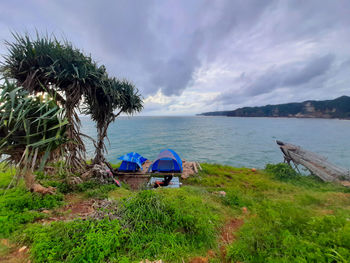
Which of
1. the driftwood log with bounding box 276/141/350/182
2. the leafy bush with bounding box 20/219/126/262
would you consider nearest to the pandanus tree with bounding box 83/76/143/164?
the leafy bush with bounding box 20/219/126/262

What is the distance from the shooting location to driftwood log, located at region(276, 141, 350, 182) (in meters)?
8.82

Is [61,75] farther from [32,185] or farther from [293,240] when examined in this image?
[293,240]

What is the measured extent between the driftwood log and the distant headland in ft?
344

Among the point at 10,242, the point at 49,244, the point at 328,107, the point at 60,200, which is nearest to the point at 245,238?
the point at 49,244

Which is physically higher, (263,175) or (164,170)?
(164,170)

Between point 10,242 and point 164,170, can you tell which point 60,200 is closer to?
point 10,242

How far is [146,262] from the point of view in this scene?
2.41 meters

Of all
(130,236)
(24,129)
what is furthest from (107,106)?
(130,236)

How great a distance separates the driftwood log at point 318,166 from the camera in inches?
347

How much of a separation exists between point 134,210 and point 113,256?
3.43ft

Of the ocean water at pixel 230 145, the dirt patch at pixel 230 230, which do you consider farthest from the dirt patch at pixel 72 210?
the ocean water at pixel 230 145

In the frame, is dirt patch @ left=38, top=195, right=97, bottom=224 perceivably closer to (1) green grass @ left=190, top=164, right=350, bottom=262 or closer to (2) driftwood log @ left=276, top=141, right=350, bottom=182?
(1) green grass @ left=190, top=164, right=350, bottom=262

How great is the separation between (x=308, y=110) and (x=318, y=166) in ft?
419

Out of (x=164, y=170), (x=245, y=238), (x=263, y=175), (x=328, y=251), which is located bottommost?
(x=263, y=175)
